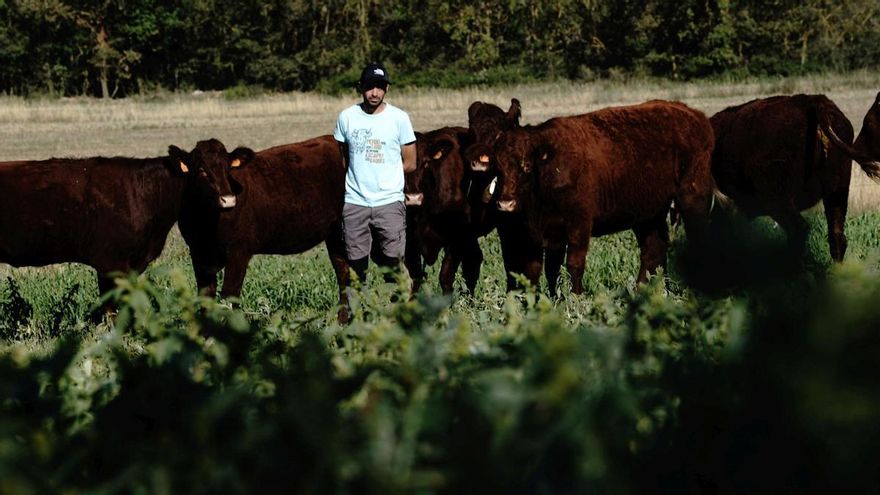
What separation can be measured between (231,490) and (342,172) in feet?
30.8

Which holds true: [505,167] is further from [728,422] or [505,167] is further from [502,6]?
[502,6]

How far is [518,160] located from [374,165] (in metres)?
1.32

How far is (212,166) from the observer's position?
34.8 ft

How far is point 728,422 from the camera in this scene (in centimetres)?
301

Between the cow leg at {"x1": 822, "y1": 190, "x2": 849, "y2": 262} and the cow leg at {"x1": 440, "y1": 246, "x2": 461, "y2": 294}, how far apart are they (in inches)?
143

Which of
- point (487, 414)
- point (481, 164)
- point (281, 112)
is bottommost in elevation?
point (281, 112)

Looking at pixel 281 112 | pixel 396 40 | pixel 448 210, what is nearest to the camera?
pixel 448 210

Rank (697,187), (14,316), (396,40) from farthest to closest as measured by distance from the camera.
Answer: (396,40), (697,187), (14,316)

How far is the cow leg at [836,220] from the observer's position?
11891 mm

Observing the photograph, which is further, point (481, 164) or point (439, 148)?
point (439, 148)

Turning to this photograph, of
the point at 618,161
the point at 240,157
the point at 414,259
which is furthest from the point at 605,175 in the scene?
the point at 240,157

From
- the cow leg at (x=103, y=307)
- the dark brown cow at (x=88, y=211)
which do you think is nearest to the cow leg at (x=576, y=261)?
the dark brown cow at (x=88, y=211)

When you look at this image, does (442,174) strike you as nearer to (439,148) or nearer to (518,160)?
(439,148)

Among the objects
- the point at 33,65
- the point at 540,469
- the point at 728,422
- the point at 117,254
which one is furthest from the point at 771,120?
the point at 33,65
